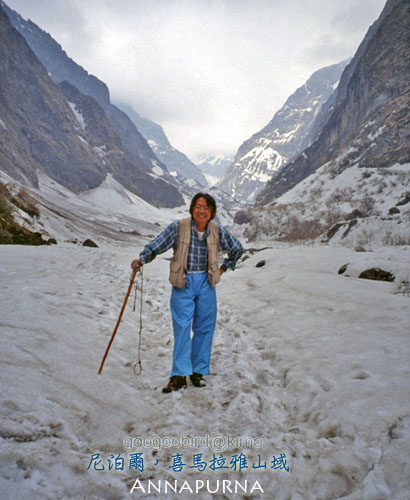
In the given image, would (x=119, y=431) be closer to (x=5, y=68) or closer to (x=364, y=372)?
(x=364, y=372)

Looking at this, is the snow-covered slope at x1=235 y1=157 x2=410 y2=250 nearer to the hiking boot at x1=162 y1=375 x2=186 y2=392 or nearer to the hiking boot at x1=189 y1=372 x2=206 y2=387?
the hiking boot at x1=189 y1=372 x2=206 y2=387

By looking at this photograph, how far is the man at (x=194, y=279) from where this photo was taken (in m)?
3.31

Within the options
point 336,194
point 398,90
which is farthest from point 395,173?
point 398,90

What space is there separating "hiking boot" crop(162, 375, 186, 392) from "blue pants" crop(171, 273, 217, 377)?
0.22 ft

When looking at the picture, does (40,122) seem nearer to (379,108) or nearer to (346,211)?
(379,108)

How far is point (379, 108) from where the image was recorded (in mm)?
53312

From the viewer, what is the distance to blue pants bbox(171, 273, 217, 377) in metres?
3.29

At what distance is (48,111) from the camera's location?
10712 cm

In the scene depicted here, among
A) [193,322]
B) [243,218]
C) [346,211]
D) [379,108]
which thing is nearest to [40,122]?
[243,218]

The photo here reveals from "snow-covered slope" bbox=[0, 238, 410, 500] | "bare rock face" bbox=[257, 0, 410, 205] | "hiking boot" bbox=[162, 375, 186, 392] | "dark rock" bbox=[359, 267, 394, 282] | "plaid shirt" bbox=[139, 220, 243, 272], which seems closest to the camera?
"snow-covered slope" bbox=[0, 238, 410, 500]

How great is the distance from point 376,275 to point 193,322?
804cm

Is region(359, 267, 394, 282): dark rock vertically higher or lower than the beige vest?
lower

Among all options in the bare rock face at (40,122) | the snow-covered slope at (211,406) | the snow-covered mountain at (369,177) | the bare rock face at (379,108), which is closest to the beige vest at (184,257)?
the snow-covered slope at (211,406)

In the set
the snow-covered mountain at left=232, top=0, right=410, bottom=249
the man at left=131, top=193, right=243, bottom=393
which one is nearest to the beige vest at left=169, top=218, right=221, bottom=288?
the man at left=131, top=193, right=243, bottom=393
